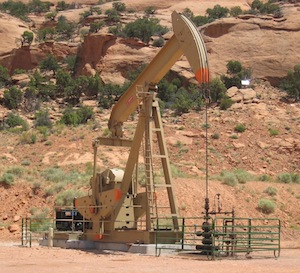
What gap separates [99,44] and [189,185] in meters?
34.7

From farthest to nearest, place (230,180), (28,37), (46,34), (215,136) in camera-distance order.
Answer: (46,34) < (28,37) < (215,136) < (230,180)

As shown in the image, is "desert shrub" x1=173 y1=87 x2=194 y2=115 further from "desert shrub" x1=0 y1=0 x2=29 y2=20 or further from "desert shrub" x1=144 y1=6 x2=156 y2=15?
"desert shrub" x1=0 y1=0 x2=29 y2=20

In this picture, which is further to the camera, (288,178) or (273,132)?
(273,132)

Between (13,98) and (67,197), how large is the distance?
26.9m

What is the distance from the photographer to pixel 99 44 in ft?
217

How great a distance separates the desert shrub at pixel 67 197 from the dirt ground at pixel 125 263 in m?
11.7

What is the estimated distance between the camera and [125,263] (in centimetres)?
1753

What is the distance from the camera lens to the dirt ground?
15.9 meters

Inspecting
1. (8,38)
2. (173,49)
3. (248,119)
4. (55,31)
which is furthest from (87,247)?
(55,31)

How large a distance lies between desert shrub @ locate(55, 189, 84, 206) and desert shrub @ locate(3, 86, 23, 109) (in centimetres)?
2571

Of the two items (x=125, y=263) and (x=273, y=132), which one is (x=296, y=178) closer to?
(x=273, y=132)

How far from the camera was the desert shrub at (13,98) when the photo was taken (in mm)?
58188

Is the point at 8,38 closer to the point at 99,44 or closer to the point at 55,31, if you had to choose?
the point at 55,31

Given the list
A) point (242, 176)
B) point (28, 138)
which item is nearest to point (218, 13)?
point (28, 138)
